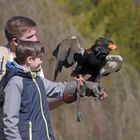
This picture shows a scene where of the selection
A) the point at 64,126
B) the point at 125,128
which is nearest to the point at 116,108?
the point at 125,128

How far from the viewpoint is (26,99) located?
15.1 ft

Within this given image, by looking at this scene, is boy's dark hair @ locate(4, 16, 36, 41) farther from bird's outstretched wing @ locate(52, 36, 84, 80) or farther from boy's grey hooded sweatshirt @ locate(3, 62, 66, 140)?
bird's outstretched wing @ locate(52, 36, 84, 80)

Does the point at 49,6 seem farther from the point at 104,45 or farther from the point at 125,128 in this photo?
the point at 104,45

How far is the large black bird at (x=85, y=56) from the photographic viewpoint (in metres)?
5.18

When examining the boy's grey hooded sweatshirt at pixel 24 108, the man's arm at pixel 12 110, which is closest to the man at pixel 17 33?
the boy's grey hooded sweatshirt at pixel 24 108

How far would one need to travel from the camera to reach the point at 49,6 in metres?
10.5

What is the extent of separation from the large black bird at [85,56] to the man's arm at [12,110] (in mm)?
743

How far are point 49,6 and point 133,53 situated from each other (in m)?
2.31

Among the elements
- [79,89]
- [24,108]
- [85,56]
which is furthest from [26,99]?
[85,56]

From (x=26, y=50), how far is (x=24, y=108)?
37 cm

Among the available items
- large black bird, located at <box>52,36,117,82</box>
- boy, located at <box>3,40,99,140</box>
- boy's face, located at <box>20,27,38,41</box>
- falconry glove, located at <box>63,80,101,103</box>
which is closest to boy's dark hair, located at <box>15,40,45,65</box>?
boy, located at <box>3,40,99,140</box>

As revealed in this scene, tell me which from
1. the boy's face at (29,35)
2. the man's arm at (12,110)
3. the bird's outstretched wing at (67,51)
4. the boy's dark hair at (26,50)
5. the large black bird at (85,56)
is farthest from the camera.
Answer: the bird's outstretched wing at (67,51)

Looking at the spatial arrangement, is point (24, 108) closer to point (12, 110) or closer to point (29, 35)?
point (12, 110)

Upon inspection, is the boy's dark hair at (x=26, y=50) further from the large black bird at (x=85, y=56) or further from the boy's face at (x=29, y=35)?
the large black bird at (x=85, y=56)
